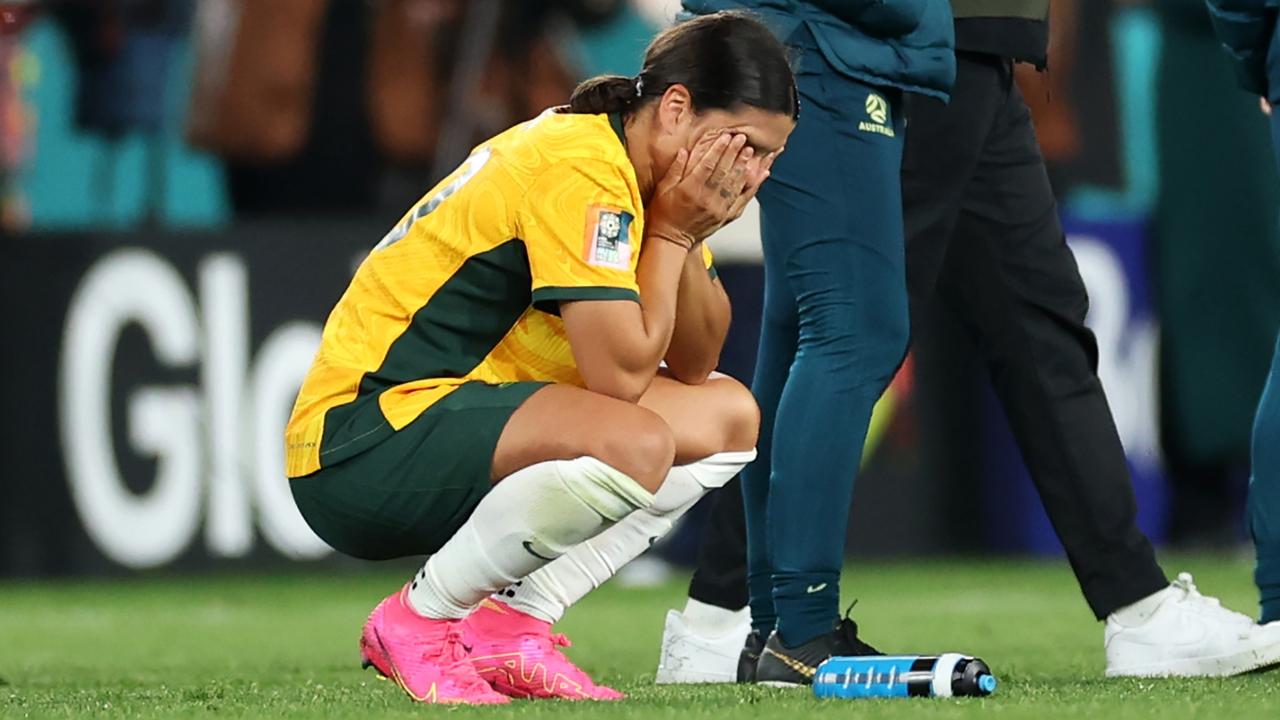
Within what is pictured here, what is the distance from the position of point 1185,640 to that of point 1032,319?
0.59 meters

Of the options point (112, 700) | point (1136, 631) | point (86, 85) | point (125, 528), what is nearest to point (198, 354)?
point (125, 528)

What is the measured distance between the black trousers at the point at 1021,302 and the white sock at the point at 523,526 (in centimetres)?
66

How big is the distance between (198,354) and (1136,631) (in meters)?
3.53

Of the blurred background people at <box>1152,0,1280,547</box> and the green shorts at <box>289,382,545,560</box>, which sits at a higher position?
the green shorts at <box>289,382,545,560</box>

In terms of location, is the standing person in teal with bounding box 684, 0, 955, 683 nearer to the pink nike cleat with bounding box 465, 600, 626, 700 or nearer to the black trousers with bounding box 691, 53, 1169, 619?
the black trousers with bounding box 691, 53, 1169, 619

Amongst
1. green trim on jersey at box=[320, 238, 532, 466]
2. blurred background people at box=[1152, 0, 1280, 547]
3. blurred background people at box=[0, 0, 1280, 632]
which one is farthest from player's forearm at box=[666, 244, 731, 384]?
blurred background people at box=[1152, 0, 1280, 547]

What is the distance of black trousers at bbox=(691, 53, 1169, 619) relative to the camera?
3863mm

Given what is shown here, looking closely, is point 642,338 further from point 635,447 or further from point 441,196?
point 441,196

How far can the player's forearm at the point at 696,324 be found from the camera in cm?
357

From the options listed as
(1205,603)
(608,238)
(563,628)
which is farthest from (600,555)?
(563,628)

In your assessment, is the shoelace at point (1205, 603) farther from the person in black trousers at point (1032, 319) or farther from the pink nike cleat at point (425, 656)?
the pink nike cleat at point (425, 656)

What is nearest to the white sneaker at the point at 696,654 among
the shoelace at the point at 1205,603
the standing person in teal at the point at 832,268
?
the standing person in teal at the point at 832,268

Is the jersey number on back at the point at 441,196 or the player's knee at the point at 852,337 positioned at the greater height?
the jersey number on back at the point at 441,196

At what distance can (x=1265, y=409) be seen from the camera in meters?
3.97
